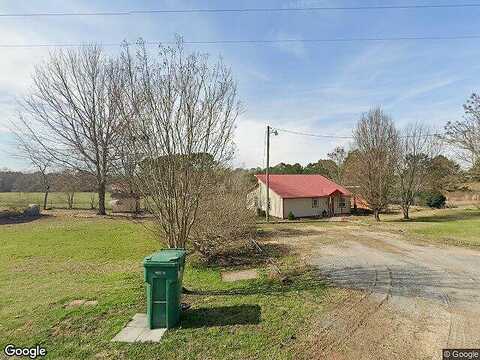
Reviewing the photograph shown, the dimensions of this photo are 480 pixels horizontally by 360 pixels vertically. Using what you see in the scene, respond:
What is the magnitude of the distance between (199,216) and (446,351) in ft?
24.6

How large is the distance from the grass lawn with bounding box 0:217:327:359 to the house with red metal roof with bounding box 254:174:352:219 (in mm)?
21283

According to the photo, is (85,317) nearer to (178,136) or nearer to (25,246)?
(178,136)

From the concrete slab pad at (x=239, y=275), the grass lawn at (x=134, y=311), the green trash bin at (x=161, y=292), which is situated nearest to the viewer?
the grass lawn at (x=134, y=311)

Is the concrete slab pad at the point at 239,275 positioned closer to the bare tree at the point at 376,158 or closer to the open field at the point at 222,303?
the open field at the point at 222,303

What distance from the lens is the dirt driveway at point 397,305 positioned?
459cm

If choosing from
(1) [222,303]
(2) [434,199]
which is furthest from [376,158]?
(1) [222,303]

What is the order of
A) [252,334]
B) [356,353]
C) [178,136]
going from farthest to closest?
[178,136]
[252,334]
[356,353]

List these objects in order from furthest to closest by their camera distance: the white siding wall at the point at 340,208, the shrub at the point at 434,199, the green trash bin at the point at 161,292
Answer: the shrub at the point at 434,199, the white siding wall at the point at 340,208, the green trash bin at the point at 161,292

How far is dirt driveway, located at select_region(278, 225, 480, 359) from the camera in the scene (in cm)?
459

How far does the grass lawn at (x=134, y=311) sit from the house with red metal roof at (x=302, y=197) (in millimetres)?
21283

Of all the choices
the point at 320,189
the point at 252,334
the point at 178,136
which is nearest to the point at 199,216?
the point at 178,136

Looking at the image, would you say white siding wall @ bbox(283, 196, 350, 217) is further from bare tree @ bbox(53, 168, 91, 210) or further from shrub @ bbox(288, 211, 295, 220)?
bare tree @ bbox(53, 168, 91, 210)

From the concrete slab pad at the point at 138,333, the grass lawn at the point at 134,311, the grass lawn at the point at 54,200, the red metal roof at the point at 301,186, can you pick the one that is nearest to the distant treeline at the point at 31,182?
the grass lawn at the point at 54,200

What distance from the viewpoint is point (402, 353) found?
4410mm
